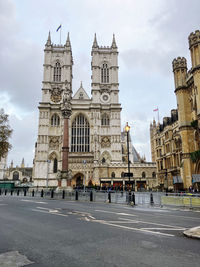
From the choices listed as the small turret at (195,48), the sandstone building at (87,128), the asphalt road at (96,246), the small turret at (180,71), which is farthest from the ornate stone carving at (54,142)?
the asphalt road at (96,246)

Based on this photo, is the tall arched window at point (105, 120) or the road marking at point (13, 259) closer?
the road marking at point (13, 259)

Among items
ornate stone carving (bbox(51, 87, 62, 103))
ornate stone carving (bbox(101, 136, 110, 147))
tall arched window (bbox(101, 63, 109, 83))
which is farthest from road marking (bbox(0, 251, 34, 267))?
tall arched window (bbox(101, 63, 109, 83))

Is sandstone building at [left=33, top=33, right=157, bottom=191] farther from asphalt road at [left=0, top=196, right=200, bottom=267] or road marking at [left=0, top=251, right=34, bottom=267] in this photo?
road marking at [left=0, top=251, right=34, bottom=267]

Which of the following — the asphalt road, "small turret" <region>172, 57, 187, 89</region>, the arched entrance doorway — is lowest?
the asphalt road

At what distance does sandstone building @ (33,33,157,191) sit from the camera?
161 ft

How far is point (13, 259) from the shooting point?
4.04m

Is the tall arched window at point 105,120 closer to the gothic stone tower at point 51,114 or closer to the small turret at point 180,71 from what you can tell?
the gothic stone tower at point 51,114

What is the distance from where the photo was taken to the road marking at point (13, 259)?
12.4 feet

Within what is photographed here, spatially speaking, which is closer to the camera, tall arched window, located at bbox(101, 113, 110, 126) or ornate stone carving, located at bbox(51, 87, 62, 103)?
tall arched window, located at bbox(101, 113, 110, 126)

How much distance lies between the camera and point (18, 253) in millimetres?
4387

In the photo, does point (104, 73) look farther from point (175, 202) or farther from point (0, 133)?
point (175, 202)

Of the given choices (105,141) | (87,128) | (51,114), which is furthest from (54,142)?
(105,141)

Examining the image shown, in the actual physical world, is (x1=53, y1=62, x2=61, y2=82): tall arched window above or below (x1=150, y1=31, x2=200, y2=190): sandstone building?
above

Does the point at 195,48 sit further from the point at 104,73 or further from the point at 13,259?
the point at 104,73
